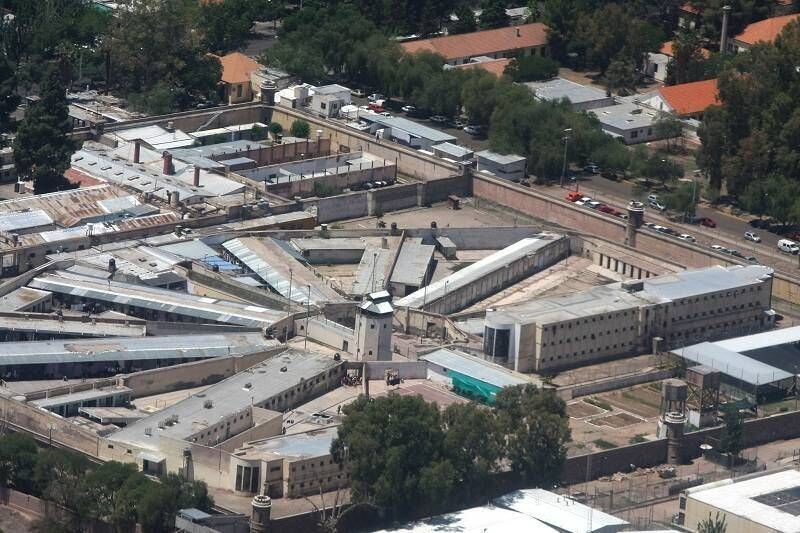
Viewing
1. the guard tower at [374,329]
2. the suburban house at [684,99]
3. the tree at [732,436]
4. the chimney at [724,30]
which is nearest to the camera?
the tree at [732,436]

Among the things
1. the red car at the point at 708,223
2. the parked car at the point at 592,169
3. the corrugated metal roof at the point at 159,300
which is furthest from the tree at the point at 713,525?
the parked car at the point at 592,169

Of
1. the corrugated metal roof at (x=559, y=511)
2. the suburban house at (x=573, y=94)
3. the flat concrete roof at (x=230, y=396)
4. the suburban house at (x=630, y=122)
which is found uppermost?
the suburban house at (x=573, y=94)

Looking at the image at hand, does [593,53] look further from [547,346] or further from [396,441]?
[396,441]

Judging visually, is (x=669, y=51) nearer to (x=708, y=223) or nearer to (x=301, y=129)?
(x=301, y=129)

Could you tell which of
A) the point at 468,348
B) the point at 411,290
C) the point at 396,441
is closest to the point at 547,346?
the point at 468,348

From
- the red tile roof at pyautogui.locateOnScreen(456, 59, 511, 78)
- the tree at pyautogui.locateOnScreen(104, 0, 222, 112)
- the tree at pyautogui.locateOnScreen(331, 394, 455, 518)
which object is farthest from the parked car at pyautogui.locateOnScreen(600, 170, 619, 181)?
the tree at pyautogui.locateOnScreen(331, 394, 455, 518)

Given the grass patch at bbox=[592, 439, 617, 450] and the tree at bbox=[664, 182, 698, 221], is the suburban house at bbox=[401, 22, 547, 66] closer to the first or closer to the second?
the tree at bbox=[664, 182, 698, 221]

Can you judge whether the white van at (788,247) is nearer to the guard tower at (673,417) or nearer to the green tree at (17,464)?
the guard tower at (673,417)
